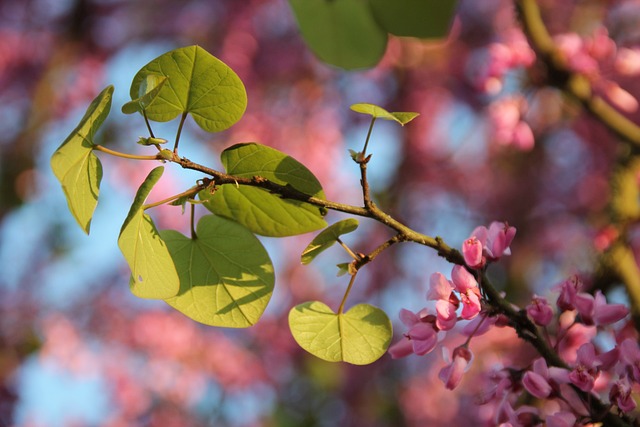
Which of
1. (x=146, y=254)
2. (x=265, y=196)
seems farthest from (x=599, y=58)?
(x=146, y=254)

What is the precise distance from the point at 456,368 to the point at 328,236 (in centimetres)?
17

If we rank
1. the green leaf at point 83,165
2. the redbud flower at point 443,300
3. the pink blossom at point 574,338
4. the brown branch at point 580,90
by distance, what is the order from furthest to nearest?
the brown branch at point 580,90 < the pink blossom at point 574,338 < the redbud flower at point 443,300 < the green leaf at point 83,165

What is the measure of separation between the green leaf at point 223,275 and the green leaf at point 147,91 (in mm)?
125

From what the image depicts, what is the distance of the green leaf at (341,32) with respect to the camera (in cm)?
58

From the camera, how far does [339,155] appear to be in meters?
4.09

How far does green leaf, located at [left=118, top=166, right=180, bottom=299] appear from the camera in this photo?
1.45 feet

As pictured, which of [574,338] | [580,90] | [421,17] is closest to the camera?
[421,17]

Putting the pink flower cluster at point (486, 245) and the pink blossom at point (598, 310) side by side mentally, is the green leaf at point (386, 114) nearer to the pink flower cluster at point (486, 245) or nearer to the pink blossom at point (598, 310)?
the pink flower cluster at point (486, 245)

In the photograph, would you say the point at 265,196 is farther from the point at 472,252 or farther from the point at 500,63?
the point at 500,63

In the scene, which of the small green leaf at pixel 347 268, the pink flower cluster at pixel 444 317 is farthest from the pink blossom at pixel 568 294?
the small green leaf at pixel 347 268

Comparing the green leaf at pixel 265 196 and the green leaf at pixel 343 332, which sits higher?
the green leaf at pixel 265 196

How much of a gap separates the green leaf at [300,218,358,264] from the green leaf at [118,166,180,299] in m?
0.10

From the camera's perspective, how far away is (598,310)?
0.58 m

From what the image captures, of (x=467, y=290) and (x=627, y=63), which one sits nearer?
(x=467, y=290)
